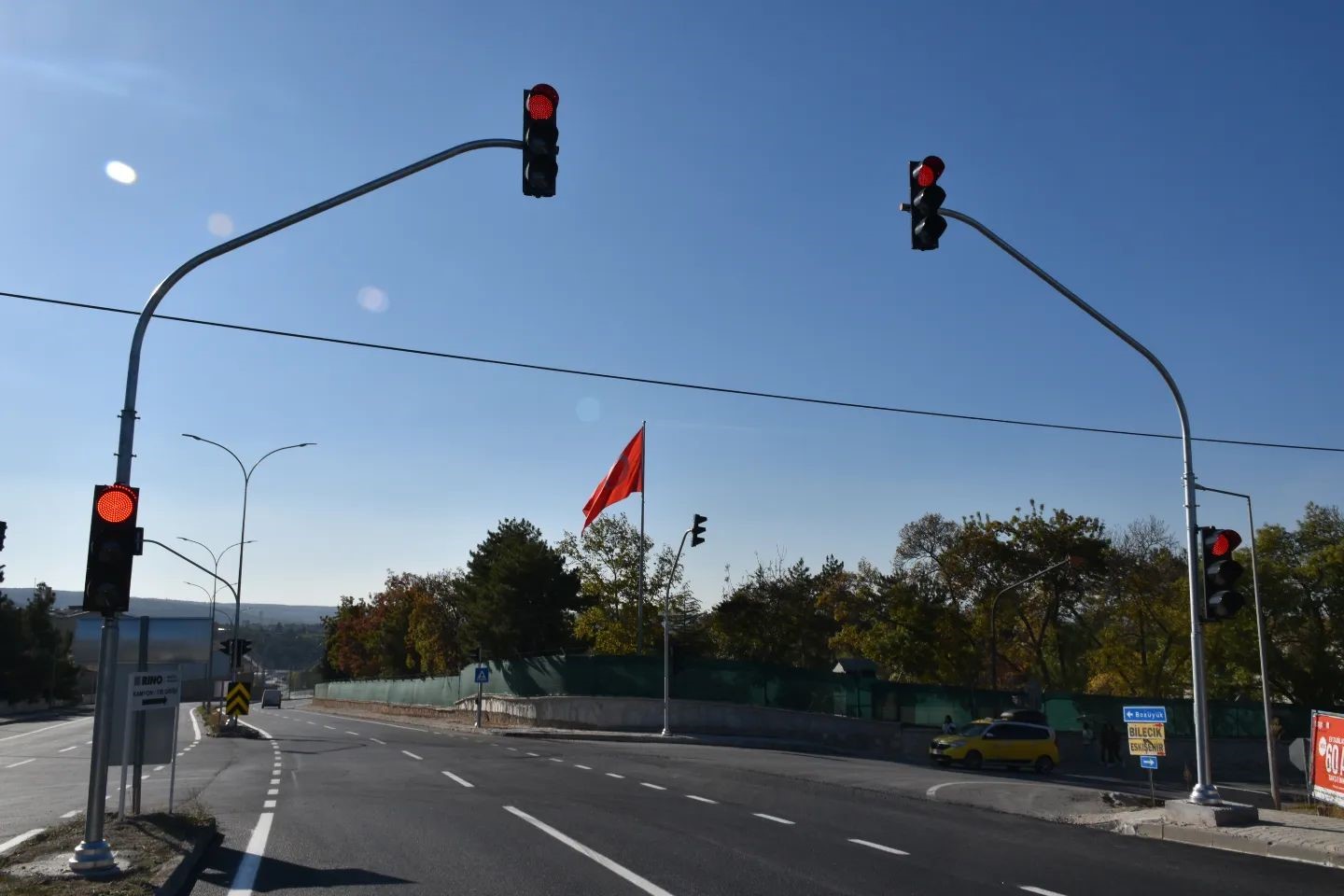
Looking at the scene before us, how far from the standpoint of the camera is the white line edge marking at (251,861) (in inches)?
398

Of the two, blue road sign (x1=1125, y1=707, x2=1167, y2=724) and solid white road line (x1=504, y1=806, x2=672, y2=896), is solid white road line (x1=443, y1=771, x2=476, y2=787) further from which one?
blue road sign (x1=1125, y1=707, x2=1167, y2=724)

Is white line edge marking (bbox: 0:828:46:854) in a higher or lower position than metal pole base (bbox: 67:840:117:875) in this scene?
lower

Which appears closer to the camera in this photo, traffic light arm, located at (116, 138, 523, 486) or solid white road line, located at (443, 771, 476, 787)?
traffic light arm, located at (116, 138, 523, 486)

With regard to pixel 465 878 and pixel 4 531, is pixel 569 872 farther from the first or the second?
pixel 4 531

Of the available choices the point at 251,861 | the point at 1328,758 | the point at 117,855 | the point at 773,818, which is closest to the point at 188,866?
the point at 117,855

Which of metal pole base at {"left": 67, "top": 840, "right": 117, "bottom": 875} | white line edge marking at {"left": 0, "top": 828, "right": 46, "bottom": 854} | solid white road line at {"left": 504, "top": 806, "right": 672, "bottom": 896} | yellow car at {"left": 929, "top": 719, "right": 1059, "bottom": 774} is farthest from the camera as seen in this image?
yellow car at {"left": 929, "top": 719, "right": 1059, "bottom": 774}

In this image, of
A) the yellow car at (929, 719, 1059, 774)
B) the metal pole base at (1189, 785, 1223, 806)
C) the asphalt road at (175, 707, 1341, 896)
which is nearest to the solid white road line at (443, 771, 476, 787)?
the asphalt road at (175, 707, 1341, 896)

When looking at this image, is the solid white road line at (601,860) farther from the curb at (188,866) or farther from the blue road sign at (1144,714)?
the blue road sign at (1144,714)

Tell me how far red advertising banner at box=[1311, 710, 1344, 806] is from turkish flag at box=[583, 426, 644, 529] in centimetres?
2963

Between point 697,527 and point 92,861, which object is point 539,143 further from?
point 697,527

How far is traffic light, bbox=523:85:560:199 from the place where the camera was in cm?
1093

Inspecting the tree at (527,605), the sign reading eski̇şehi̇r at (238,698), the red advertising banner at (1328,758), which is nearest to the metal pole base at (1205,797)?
the red advertising banner at (1328,758)

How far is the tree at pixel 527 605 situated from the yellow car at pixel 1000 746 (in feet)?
98.9

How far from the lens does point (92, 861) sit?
991cm
